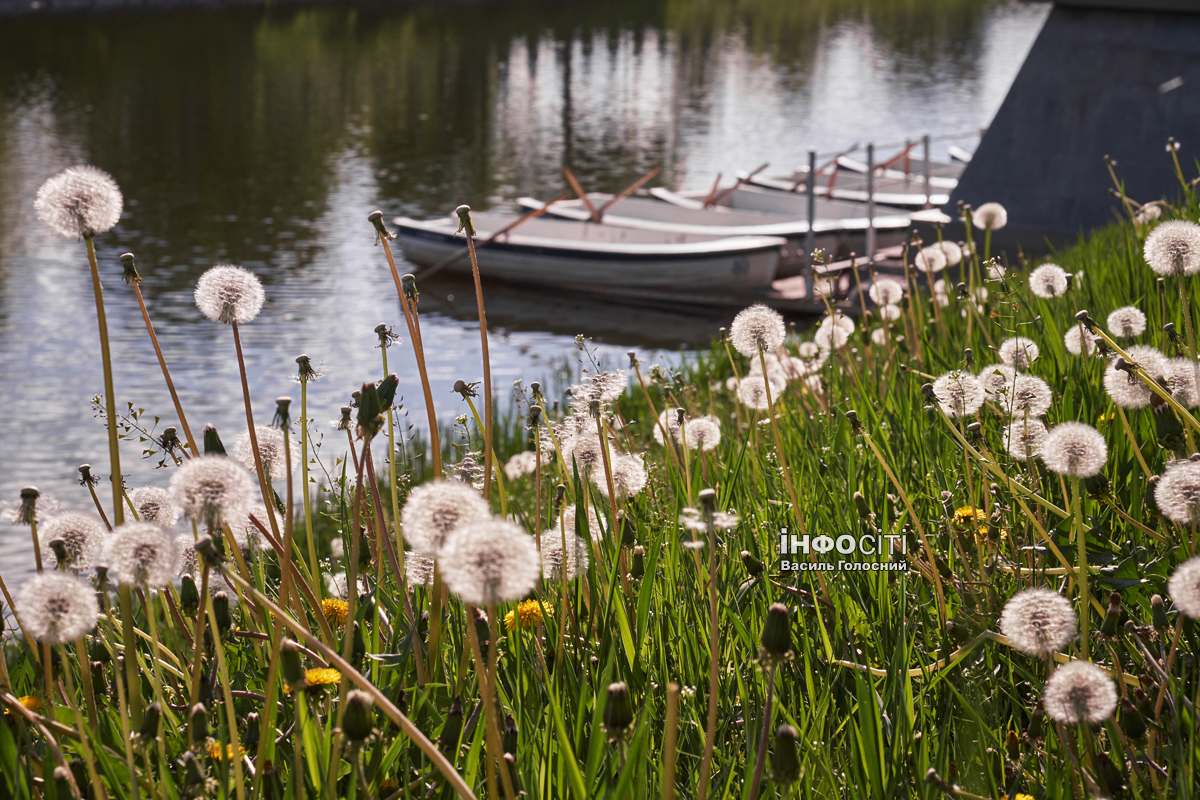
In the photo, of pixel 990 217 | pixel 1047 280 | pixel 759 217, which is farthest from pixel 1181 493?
pixel 759 217

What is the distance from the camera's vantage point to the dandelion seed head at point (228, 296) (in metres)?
1.83

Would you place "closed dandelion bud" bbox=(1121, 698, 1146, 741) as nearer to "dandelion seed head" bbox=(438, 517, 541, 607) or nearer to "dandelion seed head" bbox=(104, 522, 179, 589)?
"dandelion seed head" bbox=(438, 517, 541, 607)

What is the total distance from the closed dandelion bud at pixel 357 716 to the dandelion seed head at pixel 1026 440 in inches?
55.6

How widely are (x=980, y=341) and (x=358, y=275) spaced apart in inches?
578

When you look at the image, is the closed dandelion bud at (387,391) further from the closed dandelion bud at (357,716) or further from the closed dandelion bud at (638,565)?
the closed dandelion bud at (638,565)

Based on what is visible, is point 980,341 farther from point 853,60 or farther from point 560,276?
point 853,60

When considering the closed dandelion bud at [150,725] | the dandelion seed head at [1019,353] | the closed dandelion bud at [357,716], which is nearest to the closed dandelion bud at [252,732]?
the closed dandelion bud at [150,725]

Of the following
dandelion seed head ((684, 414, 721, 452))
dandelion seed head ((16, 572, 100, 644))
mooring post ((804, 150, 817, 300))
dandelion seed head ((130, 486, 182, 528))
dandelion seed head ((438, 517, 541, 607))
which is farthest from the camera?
mooring post ((804, 150, 817, 300))

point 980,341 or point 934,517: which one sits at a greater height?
point 980,341

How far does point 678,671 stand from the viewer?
6.51 feet

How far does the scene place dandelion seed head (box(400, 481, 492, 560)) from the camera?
1215mm

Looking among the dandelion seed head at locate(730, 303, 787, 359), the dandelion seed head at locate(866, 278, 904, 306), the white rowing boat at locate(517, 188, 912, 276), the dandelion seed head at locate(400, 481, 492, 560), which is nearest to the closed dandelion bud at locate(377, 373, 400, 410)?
the dandelion seed head at locate(400, 481, 492, 560)

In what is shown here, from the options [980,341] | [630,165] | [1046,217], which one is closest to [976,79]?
[630,165]

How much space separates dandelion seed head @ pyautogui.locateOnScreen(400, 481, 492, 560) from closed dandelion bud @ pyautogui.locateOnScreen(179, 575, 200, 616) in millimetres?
624
